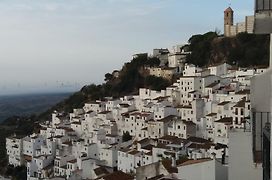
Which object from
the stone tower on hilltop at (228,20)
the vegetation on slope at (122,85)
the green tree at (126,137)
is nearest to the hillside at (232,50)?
the stone tower on hilltop at (228,20)

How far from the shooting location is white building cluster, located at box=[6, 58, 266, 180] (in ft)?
96.1

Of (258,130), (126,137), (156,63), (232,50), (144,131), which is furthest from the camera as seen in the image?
(156,63)

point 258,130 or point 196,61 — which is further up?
point 196,61

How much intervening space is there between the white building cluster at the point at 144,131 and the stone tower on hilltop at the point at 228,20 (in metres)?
13.9

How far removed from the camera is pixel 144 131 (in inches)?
1425

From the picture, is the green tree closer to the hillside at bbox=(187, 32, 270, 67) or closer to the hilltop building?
the hillside at bbox=(187, 32, 270, 67)

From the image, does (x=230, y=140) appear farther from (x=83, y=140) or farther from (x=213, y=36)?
(x=213, y=36)

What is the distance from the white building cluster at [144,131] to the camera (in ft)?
96.1

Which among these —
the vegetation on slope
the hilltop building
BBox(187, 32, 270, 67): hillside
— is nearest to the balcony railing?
BBox(187, 32, 270, 67): hillside

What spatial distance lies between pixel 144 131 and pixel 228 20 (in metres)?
27.3

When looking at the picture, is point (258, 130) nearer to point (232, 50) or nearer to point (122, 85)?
point (232, 50)

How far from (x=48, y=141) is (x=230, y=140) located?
3406 centimetres

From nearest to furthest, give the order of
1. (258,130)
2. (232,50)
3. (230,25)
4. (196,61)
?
1. (258,130)
2. (232,50)
3. (196,61)
4. (230,25)

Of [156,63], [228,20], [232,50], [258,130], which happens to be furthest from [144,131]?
[258,130]
